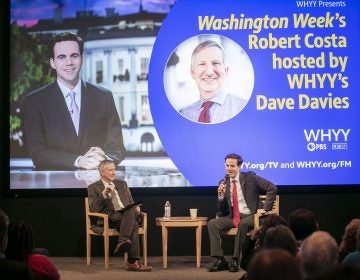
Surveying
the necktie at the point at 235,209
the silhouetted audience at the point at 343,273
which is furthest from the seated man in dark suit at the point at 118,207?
the silhouetted audience at the point at 343,273

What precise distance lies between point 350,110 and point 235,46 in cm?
135

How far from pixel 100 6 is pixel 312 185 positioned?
2841mm

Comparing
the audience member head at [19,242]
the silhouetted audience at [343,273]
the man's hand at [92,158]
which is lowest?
the audience member head at [19,242]

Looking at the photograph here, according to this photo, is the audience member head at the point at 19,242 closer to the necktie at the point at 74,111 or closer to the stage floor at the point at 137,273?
the stage floor at the point at 137,273

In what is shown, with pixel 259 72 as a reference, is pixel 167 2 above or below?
above

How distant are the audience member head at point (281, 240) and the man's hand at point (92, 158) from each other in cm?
401

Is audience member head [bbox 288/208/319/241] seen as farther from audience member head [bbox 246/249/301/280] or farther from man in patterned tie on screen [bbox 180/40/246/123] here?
man in patterned tie on screen [bbox 180/40/246/123]

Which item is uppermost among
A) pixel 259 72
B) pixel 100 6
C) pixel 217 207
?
pixel 100 6

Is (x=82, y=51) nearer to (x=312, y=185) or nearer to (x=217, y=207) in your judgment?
(x=217, y=207)

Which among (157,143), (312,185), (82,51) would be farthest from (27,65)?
(312,185)

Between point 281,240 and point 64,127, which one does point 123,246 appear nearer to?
point 64,127

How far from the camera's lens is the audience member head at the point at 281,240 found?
10.7ft

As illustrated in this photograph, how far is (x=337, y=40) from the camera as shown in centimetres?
723

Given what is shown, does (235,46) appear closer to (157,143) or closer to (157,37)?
(157,37)
